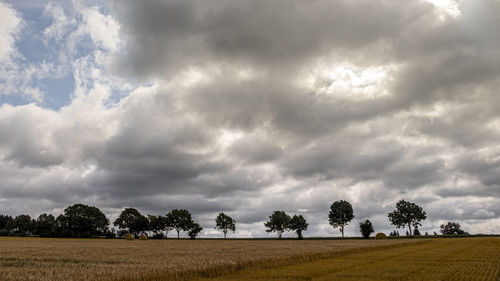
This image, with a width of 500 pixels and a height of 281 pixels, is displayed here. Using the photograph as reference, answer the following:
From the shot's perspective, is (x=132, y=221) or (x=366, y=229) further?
(x=132, y=221)

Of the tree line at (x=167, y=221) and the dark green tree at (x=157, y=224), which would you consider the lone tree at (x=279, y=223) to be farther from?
the dark green tree at (x=157, y=224)

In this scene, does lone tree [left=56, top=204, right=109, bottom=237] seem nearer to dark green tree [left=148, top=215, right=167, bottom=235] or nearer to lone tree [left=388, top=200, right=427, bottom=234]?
dark green tree [left=148, top=215, right=167, bottom=235]

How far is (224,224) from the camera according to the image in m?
170

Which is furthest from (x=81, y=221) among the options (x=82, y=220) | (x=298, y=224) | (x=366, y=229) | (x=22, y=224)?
(x=366, y=229)

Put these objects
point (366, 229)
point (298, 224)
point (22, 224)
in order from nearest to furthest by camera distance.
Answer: point (366, 229)
point (298, 224)
point (22, 224)

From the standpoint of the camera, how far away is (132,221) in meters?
162

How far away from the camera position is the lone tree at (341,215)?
152750mm

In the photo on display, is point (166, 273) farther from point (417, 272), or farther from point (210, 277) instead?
point (417, 272)

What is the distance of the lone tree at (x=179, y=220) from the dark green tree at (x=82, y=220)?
29.6 metres

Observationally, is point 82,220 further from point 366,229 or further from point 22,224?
point 366,229

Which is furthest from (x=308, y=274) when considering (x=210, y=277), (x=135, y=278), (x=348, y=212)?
(x=348, y=212)

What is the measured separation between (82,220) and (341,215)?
365 feet

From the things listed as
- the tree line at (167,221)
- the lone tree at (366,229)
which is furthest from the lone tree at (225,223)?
the lone tree at (366,229)

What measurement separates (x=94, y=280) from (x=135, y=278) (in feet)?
5.85
